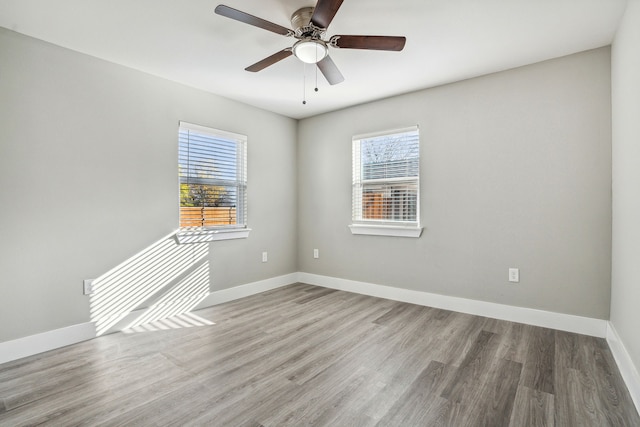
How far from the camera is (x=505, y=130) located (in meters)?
3.06

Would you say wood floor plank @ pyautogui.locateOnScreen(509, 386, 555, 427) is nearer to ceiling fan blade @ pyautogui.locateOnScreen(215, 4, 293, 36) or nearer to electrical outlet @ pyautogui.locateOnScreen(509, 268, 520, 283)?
electrical outlet @ pyautogui.locateOnScreen(509, 268, 520, 283)

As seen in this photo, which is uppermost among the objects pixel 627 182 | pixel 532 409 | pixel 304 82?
pixel 304 82

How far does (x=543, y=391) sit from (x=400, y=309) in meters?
1.61

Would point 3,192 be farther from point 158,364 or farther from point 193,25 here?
point 193,25

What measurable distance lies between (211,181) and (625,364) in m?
3.78

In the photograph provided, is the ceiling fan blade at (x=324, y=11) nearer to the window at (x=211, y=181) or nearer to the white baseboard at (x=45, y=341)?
the window at (x=211, y=181)

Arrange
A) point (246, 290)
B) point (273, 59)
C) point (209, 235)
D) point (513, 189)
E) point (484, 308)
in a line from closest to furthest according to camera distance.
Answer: point (273, 59) < point (513, 189) < point (484, 308) < point (209, 235) < point (246, 290)

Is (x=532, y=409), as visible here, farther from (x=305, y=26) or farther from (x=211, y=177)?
(x=211, y=177)

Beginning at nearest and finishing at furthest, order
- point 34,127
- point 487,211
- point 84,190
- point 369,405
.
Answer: point 369,405 < point 34,127 < point 84,190 < point 487,211

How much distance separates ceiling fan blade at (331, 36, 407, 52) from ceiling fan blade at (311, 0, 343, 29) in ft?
0.60

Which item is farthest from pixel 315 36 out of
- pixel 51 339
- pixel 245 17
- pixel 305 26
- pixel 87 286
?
pixel 51 339

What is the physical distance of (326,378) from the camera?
2061mm

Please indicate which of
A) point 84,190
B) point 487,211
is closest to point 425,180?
point 487,211

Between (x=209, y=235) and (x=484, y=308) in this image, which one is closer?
(x=484, y=308)
